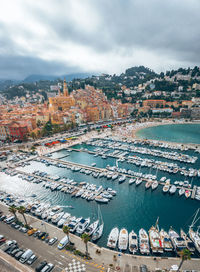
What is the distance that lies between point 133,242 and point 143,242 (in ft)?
4.65

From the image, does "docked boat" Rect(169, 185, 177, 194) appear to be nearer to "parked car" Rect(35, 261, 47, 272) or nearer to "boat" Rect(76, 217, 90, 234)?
"boat" Rect(76, 217, 90, 234)

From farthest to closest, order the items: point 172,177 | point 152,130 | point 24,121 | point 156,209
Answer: point 152,130
point 24,121
point 172,177
point 156,209

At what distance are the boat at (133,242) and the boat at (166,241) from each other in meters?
3.80

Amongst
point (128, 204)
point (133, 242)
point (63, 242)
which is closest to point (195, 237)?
point (133, 242)

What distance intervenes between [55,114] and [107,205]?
71.7 m

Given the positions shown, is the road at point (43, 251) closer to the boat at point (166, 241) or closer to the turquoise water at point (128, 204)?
the turquoise water at point (128, 204)

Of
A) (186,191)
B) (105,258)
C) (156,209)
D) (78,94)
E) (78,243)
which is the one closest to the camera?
(105,258)

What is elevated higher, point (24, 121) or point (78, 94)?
point (78, 94)

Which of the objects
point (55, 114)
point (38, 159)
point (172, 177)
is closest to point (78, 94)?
point (55, 114)

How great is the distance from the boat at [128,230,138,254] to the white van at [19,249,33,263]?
1309 centimetres

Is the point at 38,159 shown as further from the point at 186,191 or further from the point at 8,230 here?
the point at 186,191

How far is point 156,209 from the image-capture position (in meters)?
30.2

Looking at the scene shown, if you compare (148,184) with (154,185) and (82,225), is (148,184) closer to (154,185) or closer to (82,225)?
(154,185)

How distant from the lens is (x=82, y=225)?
25047 mm
